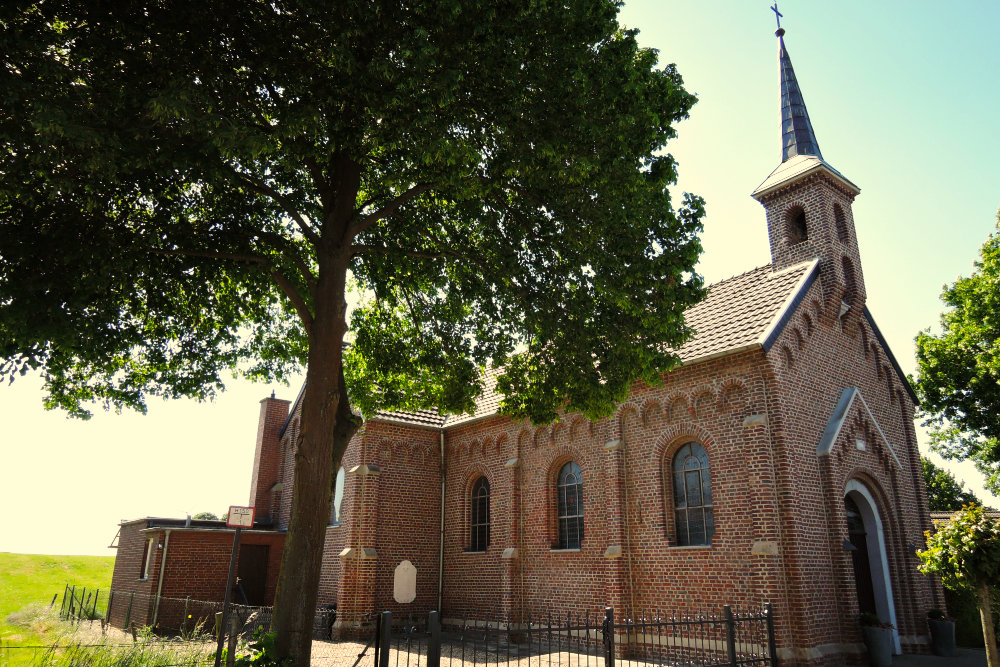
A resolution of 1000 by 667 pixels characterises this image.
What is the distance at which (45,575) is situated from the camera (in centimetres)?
3656

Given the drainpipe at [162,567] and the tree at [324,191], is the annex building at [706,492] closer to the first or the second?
the drainpipe at [162,567]

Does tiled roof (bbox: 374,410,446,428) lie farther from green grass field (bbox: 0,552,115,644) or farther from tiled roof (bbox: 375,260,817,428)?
green grass field (bbox: 0,552,115,644)

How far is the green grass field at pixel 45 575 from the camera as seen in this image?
108ft

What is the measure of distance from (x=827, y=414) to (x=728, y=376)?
2.78 meters

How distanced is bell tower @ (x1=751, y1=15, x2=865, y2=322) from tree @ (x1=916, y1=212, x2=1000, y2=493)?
817 cm

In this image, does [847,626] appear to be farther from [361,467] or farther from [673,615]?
[361,467]

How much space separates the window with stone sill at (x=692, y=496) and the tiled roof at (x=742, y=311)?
2.26 metres

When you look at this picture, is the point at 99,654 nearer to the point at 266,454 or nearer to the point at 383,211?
the point at 383,211

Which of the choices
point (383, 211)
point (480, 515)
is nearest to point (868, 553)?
point (480, 515)

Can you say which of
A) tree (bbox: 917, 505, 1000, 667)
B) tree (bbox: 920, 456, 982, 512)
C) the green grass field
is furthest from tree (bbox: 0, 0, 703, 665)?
tree (bbox: 920, 456, 982, 512)

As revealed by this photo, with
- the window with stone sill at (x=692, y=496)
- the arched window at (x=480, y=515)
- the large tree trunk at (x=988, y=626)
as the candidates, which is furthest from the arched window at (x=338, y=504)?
the large tree trunk at (x=988, y=626)

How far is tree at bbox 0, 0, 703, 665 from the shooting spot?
303 inches

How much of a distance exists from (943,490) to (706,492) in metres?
38.8

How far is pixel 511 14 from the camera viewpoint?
806 centimetres
